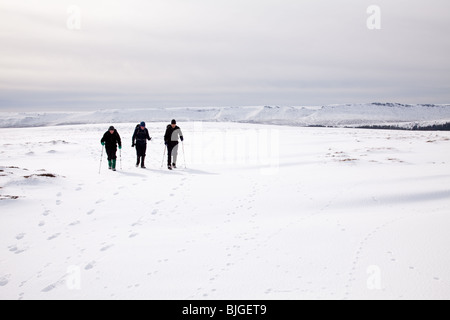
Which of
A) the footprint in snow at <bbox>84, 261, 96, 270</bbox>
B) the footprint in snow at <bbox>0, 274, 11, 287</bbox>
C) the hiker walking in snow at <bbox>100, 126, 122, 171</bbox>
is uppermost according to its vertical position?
the hiker walking in snow at <bbox>100, 126, 122, 171</bbox>

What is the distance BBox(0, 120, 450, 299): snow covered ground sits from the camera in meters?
4.93

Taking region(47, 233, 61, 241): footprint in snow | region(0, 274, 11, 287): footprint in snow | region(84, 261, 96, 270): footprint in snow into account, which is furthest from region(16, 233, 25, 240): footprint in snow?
region(84, 261, 96, 270): footprint in snow

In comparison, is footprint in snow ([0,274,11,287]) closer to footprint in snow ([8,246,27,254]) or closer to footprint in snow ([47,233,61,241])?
footprint in snow ([8,246,27,254])

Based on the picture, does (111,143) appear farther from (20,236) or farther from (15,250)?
(15,250)

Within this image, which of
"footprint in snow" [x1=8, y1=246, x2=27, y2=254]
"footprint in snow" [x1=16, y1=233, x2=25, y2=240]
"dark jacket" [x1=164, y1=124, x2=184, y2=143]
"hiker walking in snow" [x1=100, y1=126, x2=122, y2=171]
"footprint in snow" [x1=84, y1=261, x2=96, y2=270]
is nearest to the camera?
"footprint in snow" [x1=84, y1=261, x2=96, y2=270]

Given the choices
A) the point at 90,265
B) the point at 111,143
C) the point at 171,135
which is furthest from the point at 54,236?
the point at 171,135

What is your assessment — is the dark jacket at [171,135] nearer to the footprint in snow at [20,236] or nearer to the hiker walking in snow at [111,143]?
the hiker walking in snow at [111,143]

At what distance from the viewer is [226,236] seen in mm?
6973

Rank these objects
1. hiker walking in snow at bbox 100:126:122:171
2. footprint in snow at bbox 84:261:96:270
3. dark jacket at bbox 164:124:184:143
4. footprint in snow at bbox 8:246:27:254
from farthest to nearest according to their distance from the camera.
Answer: dark jacket at bbox 164:124:184:143 < hiker walking in snow at bbox 100:126:122:171 < footprint in snow at bbox 8:246:27:254 < footprint in snow at bbox 84:261:96:270

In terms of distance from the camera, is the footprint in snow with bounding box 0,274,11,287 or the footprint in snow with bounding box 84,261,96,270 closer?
the footprint in snow with bounding box 0,274,11,287

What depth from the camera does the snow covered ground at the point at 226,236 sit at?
16.2ft

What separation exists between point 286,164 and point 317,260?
36.2 ft
